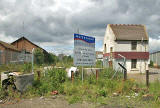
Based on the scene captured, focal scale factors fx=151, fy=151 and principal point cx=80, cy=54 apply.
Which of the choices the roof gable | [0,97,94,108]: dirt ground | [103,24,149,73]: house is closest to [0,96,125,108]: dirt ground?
[0,97,94,108]: dirt ground

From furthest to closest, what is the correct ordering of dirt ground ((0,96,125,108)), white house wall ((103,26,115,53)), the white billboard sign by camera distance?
white house wall ((103,26,115,53))
the white billboard sign
dirt ground ((0,96,125,108))

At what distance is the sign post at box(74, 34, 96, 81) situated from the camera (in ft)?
29.2

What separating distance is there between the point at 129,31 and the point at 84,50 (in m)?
14.6

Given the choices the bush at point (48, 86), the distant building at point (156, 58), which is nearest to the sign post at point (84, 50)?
the bush at point (48, 86)

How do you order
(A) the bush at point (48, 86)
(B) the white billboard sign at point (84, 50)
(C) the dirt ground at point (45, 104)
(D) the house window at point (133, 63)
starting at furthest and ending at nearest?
1. (D) the house window at point (133, 63)
2. (B) the white billboard sign at point (84, 50)
3. (A) the bush at point (48, 86)
4. (C) the dirt ground at point (45, 104)

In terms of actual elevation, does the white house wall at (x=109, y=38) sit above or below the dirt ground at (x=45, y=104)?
above

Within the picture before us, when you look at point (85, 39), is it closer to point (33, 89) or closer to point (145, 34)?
point (33, 89)

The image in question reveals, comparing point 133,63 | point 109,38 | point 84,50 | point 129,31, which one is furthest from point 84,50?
point 129,31

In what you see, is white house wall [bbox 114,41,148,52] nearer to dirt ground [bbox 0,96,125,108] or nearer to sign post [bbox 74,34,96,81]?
sign post [bbox 74,34,96,81]

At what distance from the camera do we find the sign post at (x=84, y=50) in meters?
8.89

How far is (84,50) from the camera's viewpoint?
9273mm

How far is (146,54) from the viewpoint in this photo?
21062mm

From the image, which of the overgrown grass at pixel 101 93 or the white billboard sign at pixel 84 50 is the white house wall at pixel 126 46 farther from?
the overgrown grass at pixel 101 93

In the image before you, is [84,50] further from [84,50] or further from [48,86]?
[48,86]
